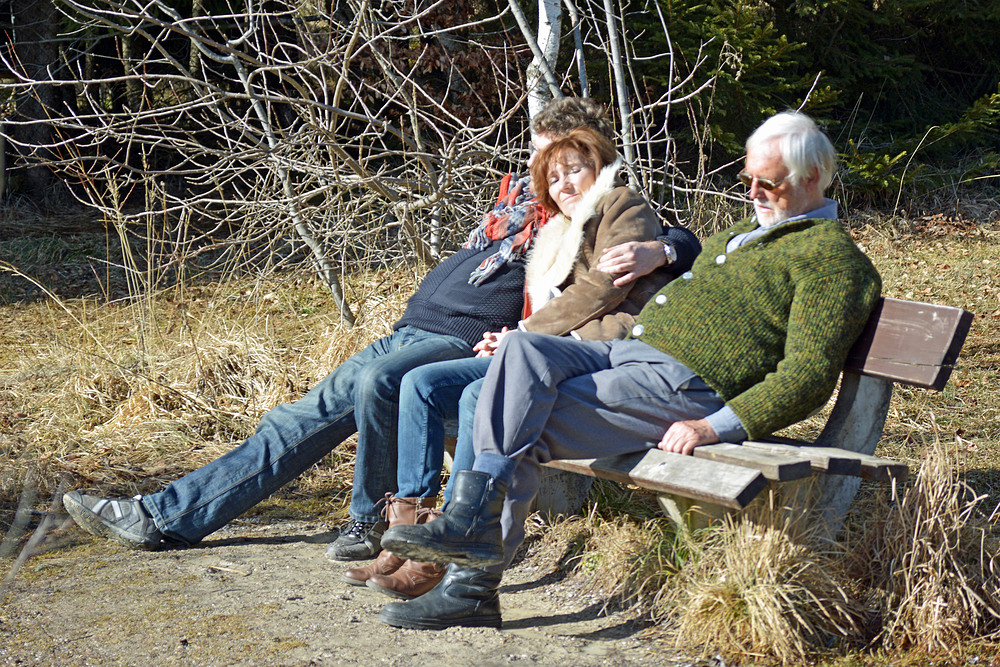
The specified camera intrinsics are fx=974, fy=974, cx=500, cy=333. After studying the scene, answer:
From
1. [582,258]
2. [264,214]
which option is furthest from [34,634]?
[264,214]

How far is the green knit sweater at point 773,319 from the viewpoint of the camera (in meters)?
2.49

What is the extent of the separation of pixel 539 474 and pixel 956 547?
1074mm

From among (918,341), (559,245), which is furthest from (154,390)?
(918,341)

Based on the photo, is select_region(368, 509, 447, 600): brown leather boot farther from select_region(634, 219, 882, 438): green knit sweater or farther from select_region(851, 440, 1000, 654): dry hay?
select_region(851, 440, 1000, 654): dry hay

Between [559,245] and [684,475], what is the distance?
1.13 metres

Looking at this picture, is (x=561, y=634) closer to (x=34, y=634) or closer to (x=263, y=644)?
(x=263, y=644)

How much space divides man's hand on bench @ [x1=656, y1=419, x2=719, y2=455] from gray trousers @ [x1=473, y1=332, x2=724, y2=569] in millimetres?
62

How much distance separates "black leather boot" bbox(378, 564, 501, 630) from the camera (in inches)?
104

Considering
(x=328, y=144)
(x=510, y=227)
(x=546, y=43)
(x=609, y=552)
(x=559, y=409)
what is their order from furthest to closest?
1. (x=546, y=43)
2. (x=328, y=144)
3. (x=510, y=227)
4. (x=609, y=552)
5. (x=559, y=409)

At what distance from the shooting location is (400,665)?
2.45 meters

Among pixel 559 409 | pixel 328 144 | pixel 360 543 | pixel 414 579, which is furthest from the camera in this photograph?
pixel 328 144

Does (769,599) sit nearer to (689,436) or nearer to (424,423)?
(689,436)

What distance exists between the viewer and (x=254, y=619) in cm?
275

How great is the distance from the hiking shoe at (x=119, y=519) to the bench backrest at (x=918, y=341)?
236 cm
